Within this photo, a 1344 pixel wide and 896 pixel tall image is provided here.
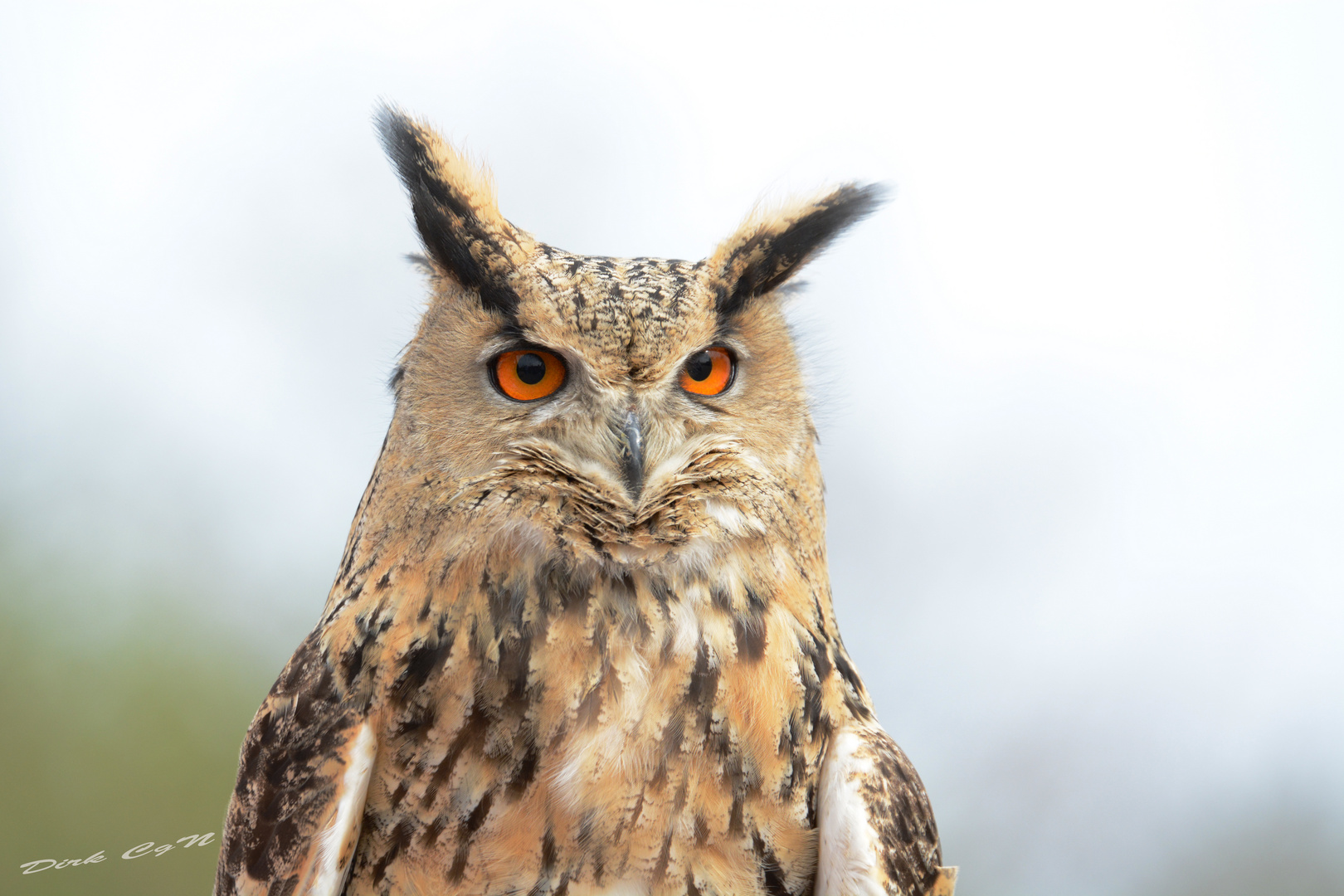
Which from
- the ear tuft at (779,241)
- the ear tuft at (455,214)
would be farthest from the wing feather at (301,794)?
the ear tuft at (779,241)

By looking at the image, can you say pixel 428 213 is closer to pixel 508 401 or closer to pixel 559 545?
pixel 508 401

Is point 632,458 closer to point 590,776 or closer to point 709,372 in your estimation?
point 709,372

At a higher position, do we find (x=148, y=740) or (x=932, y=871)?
(x=932, y=871)

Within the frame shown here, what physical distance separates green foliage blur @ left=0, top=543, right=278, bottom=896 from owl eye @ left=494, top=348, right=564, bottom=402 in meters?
1.72

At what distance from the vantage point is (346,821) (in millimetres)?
929

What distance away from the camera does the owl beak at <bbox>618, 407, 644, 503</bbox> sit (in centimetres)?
99

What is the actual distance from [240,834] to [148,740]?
2.51 meters

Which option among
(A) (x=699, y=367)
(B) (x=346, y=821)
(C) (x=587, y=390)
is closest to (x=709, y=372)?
(A) (x=699, y=367)

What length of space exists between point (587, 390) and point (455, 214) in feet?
1.11

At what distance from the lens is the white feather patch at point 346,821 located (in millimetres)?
917

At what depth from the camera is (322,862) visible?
0.92m

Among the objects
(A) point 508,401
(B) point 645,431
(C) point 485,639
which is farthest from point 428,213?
(C) point 485,639

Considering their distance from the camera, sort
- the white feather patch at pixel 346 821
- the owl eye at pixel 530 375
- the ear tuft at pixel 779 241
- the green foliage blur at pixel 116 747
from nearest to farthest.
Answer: the white feather patch at pixel 346 821, the owl eye at pixel 530 375, the ear tuft at pixel 779 241, the green foliage blur at pixel 116 747

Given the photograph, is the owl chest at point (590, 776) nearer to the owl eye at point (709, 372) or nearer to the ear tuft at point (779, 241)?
the owl eye at point (709, 372)
